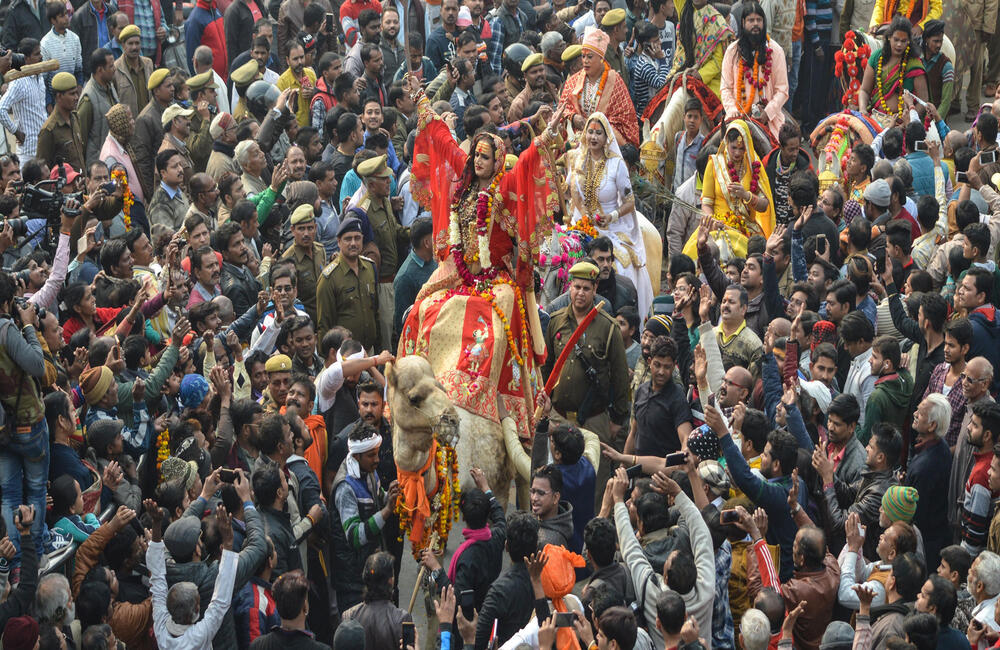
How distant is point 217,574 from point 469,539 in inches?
48.6

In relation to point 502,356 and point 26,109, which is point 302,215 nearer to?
point 502,356

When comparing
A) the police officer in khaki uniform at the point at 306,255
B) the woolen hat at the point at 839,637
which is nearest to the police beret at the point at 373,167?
the police officer in khaki uniform at the point at 306,255

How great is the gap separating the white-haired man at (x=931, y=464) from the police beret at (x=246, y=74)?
8638mm

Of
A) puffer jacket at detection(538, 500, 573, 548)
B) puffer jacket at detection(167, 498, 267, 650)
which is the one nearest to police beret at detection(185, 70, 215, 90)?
puffer jacket at detection(167, 498, 267, 650)

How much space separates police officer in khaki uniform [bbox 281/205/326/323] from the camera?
11.4 meters

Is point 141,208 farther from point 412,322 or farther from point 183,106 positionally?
point 412,322

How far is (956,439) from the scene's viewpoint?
9.00m

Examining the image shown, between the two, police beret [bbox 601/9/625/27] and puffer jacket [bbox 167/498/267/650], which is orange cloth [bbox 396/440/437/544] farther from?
police beret [bbox 601/9/625/27]

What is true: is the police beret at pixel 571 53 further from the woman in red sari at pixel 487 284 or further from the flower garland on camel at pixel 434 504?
the flower garland on camel at pixel 434 504

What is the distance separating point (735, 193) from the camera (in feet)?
40.3

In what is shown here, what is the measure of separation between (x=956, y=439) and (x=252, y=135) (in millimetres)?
7286

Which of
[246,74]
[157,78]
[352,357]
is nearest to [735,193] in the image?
[352,357]

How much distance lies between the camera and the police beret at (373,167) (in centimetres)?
1201

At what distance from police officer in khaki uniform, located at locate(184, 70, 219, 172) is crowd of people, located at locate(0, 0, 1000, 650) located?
0.12ft
